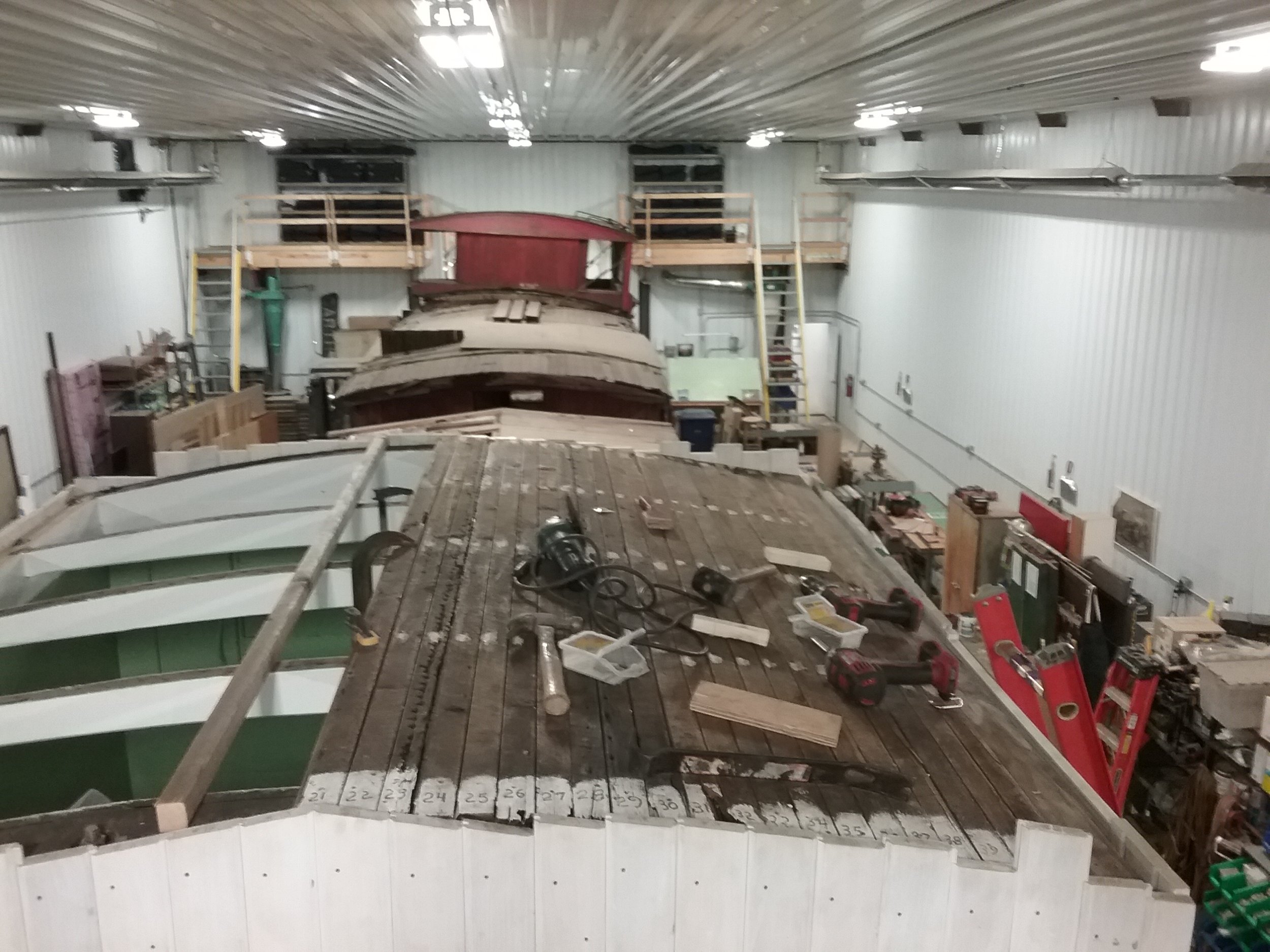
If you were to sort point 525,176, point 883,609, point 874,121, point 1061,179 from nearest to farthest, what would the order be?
1. point 883,609
2. point 1061,179
3. point 874,121
4. point 525,176

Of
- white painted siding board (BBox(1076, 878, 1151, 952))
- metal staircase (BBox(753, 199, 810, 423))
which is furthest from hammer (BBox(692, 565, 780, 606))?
metal staircase (BBox(753, 199, 810, 423))

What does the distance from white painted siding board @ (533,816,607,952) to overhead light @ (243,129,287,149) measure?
44.9 feet

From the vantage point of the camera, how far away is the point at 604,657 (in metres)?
4.20

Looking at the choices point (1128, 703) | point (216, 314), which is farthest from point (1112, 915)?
point (216, 314)

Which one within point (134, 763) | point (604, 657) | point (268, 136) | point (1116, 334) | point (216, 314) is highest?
point (268, 136)

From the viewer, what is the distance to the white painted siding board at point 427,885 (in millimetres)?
3092

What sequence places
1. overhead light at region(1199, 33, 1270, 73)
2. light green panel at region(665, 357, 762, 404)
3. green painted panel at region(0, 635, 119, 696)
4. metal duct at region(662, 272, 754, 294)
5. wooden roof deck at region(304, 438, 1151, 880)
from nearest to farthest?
wooden roof deck at region(304, 438, 1151, 880)
overhead light at region(1199, 33, 1270, 73)
green painted panel at region(0, 635, 119, 696)
light green panel at region(665, 357, 762, 404)
metal duct at region(662, 272, 754, 294)

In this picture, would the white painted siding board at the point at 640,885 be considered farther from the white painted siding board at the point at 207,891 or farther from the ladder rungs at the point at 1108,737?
the ladder rungs at the point at 1108,737

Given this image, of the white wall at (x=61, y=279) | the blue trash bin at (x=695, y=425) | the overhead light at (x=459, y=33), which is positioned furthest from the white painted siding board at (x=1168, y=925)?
the white wall at (x=61, y=279)

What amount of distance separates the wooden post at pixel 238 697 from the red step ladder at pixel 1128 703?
4.96m

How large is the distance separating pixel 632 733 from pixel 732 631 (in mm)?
1035

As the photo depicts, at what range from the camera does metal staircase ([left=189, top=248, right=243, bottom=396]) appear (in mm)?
16734

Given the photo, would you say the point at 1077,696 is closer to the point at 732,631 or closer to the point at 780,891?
the point at 732,631

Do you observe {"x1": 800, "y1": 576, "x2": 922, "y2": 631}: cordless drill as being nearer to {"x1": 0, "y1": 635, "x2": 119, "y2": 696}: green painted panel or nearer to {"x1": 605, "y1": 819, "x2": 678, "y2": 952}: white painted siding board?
{"x1": 605, "y1": 819, "x2": 678, "y2": 952}: white painted siding board
